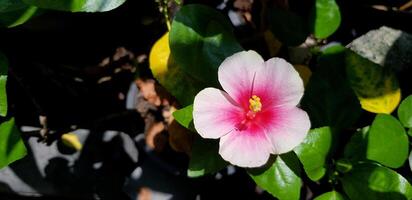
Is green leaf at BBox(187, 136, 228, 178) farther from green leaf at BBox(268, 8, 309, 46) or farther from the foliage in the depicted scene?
green leaf at BBox(268, 8, 309, 46)

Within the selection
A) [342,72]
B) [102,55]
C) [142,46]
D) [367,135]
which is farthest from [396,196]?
[102,55]

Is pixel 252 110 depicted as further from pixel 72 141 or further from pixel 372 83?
pixel 72 141

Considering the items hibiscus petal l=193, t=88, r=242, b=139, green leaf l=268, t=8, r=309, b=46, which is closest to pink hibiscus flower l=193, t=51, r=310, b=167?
hibiscus petal l=193, t=88, r=242, b=139

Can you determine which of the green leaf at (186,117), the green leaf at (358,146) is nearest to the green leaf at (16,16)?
the green leaf at (186,117)

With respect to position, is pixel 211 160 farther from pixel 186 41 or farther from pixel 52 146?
pixel 52 146

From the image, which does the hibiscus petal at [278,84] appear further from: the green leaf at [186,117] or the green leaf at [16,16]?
the green leaf at [16,16]
